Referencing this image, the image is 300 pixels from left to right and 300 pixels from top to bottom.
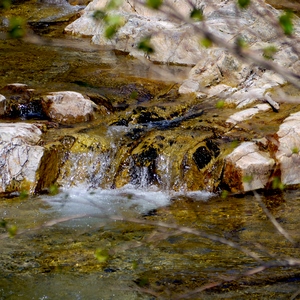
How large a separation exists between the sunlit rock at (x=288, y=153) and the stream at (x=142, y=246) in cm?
21

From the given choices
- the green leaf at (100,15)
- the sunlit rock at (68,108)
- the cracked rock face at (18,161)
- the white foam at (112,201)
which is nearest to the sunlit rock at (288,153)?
the white foam at (112,201)

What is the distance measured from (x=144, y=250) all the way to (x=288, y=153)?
2.65 m

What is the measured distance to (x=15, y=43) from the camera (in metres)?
12.3

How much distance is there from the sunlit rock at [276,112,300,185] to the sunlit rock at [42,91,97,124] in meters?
2.72

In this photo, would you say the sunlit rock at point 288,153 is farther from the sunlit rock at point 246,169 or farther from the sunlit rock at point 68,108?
the sunlit rock at point 68,108

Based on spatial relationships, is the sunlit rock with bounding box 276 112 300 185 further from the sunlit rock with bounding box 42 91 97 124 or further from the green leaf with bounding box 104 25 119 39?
the green leaf with bounding box 104 25 119 39

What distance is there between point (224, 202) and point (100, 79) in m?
4.21

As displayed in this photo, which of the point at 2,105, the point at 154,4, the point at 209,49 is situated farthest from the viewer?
the point at 209,49

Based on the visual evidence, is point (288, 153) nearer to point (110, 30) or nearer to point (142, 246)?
point (142, 246)

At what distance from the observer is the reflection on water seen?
164 inches

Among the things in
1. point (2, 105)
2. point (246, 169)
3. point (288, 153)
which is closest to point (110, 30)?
point (246, 169)

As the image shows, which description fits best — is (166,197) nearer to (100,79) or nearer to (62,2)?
(100,79)

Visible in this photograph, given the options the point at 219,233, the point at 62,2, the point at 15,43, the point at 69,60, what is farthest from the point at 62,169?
the point at 62,2

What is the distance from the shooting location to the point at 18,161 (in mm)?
6926
